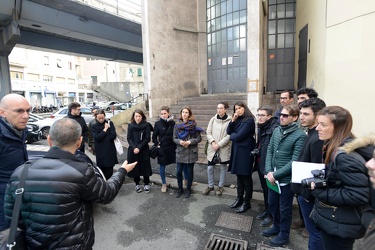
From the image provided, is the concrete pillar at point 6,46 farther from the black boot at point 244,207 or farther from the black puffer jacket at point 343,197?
the black puffer jacket at point 343,197

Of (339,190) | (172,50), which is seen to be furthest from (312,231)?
(172,50)

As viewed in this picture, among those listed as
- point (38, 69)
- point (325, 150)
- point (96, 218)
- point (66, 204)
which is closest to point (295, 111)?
point (325, 150)

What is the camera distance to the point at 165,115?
4543 millimetres

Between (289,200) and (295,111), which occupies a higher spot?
(295,111)

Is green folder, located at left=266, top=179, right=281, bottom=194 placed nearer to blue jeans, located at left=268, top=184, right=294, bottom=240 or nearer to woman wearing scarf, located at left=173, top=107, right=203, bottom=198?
blue jeans, located at left=268, top=184, right=294, bottom=240

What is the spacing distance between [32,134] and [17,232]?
8.96 m

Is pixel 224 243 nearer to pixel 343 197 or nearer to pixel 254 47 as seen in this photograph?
pixel 343 197

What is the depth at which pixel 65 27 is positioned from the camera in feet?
33.4

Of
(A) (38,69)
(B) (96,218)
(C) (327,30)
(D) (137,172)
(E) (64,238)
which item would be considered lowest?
(B) (96,218)

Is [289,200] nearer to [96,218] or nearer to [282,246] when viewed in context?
[282,246]

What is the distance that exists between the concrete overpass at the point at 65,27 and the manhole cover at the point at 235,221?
31.5 feet

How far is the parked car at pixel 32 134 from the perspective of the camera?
28.9 ft

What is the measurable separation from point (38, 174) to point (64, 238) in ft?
1.66

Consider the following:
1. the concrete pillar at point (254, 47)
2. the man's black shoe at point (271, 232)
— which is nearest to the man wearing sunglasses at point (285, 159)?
the man's black shoe at point (271, 232)
